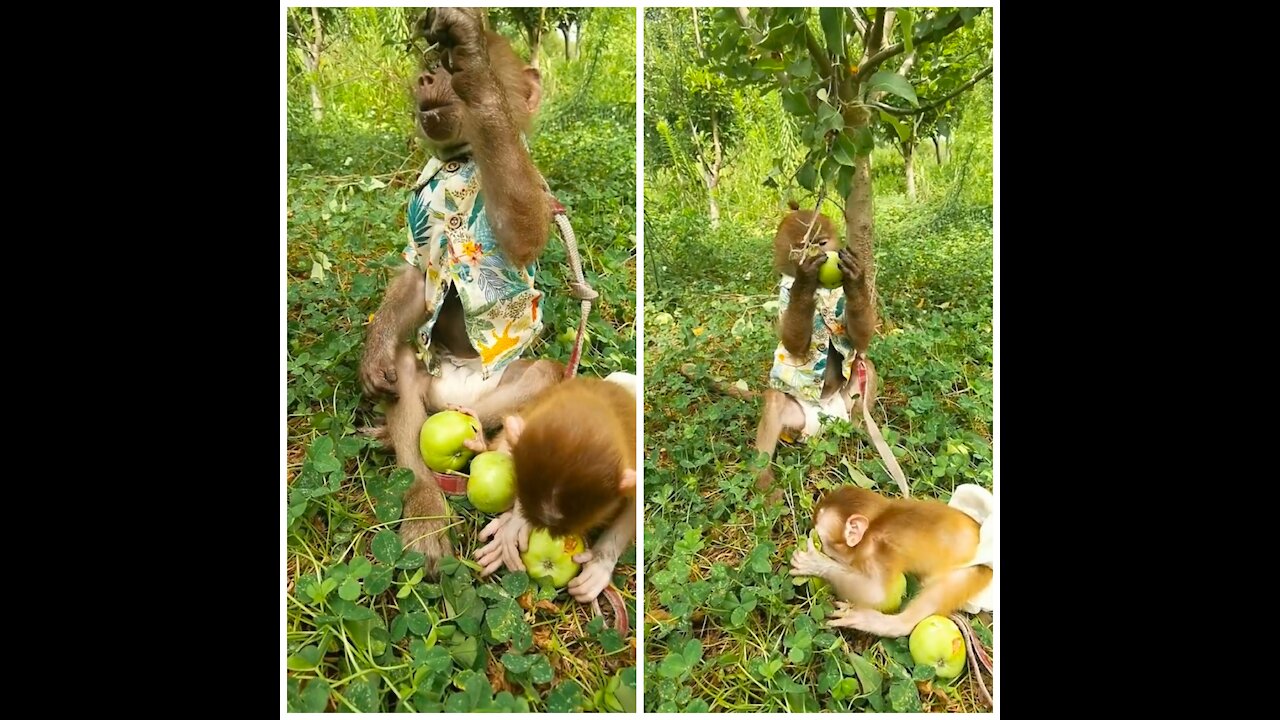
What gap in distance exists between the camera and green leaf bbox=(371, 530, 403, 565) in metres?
2.24

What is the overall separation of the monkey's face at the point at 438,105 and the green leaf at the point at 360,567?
1.13 meters

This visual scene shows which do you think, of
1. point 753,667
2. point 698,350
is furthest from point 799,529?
point 698,350

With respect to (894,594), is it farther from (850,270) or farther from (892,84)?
(892,84)

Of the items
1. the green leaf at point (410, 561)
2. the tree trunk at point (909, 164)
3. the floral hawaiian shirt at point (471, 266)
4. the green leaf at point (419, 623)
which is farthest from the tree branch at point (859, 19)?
the green leaf at point (419, 623)

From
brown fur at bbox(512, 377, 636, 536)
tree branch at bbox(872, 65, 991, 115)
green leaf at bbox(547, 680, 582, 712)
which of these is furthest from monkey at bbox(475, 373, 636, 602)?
tree branch at bbox(872, 65, 991, 115)

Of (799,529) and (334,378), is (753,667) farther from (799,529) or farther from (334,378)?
(334,378)

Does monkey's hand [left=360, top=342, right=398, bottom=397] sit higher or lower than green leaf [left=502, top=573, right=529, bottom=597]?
higher

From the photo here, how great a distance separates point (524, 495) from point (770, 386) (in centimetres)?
79

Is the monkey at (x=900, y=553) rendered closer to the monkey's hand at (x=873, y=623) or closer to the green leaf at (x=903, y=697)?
the monkey's hand at (x=873, y=623)

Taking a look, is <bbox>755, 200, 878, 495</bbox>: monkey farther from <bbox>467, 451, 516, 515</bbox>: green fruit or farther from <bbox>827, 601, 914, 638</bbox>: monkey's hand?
<bbox>467, 451, 516, 515</bbox>: green fruit

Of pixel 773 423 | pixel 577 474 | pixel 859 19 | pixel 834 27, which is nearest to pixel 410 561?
pixel 577 474

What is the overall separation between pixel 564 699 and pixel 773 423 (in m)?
0.94

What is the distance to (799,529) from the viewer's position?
242 cm

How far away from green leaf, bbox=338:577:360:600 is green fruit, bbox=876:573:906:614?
Result: 4.59 ft
